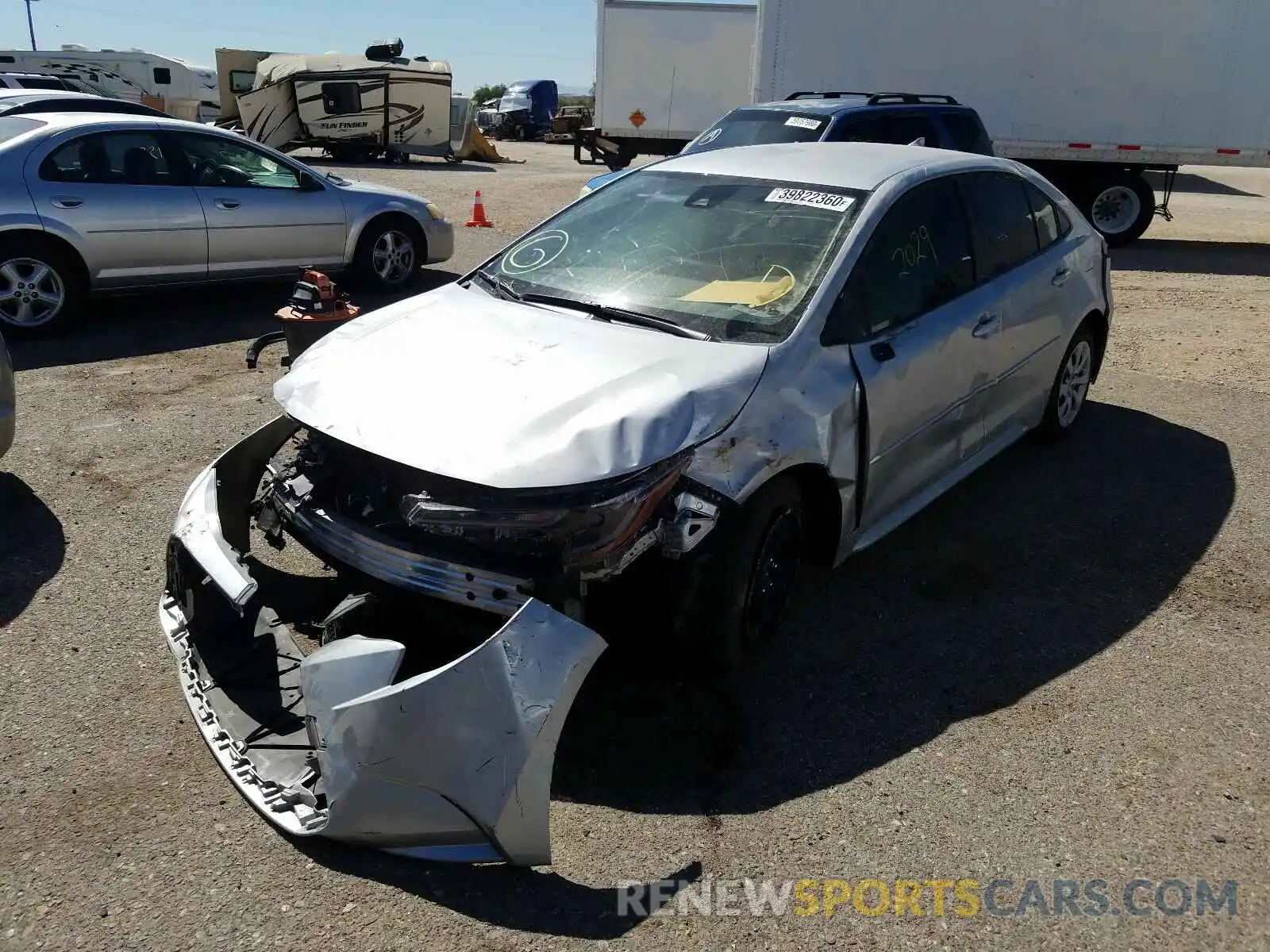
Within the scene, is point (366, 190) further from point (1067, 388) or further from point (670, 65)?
point (670, 65)

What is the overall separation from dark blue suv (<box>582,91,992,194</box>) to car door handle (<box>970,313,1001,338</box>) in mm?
5531

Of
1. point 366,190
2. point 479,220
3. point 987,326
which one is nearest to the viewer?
point 987,326

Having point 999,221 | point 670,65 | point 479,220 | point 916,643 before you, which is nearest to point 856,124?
point 999,221

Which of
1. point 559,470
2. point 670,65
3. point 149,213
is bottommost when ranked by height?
point 149,213

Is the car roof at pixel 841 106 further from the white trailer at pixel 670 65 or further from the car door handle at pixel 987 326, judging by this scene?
the white trailer at pixel 670 65

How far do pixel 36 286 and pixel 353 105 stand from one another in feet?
64.4

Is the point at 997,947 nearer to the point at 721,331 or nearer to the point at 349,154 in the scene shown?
the point at 721,331

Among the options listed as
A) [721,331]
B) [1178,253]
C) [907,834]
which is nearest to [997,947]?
[907,834]

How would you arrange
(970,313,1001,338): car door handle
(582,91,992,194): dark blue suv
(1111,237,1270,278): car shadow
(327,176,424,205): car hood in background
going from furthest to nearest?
(1111,237,1270,278): car shadow < (582,91,992,194): dark blue suv < (327,176,424,205): car hood in background < (970,313,1001,338): car door handle

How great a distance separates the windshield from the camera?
381cm

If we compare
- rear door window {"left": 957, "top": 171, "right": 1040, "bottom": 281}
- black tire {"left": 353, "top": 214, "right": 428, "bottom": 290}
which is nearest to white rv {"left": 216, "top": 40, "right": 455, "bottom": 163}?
Answer: black tire {"left": 353, "top": 214, "right": 428, "bottom": 290}

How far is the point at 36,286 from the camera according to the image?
7598 mm

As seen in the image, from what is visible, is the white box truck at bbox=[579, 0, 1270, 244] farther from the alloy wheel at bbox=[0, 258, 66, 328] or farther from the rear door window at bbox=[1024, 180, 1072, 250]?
the alloy wheel at bbox=[0, 258, 66, 328]

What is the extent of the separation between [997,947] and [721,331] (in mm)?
2103
